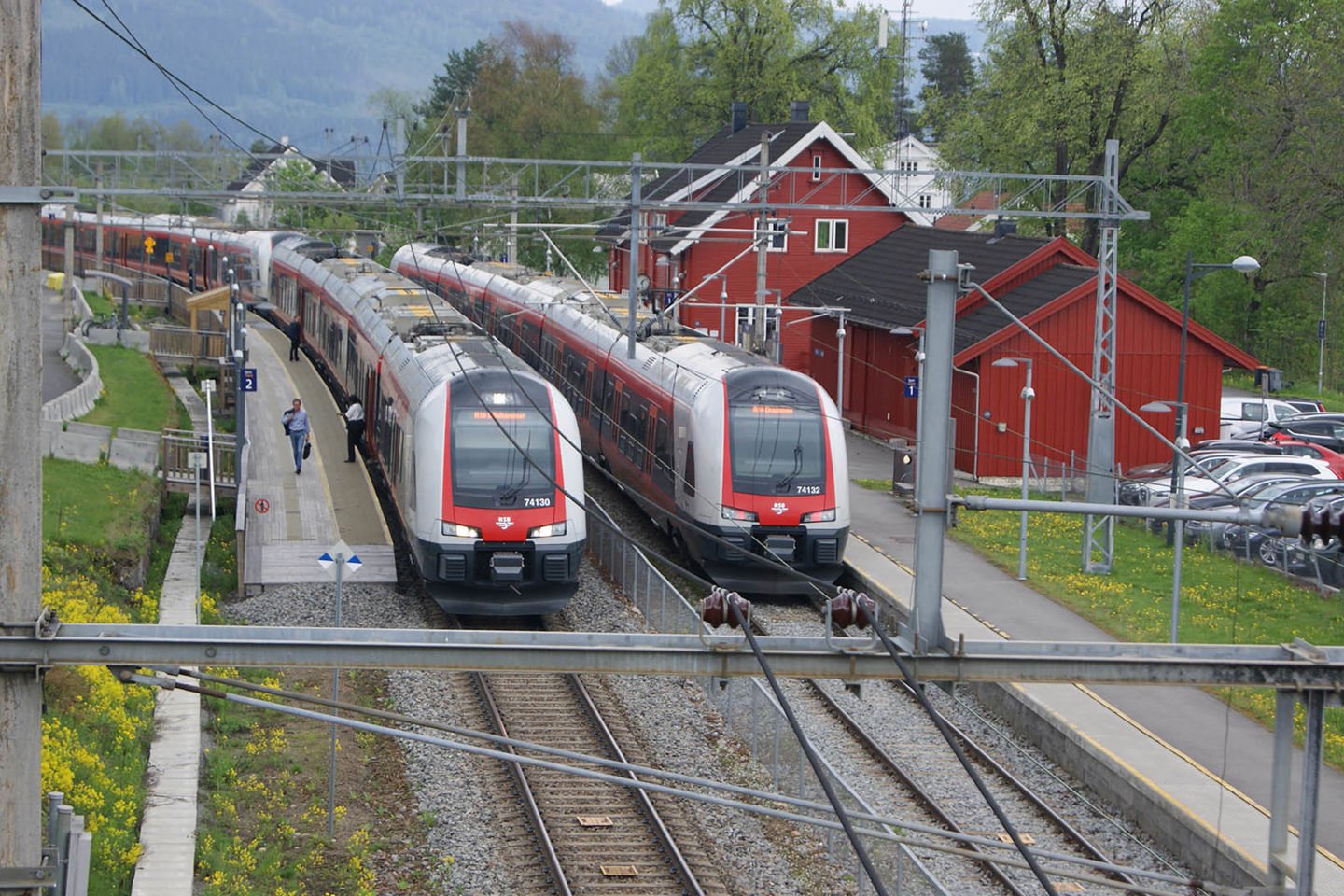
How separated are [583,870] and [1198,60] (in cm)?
4046

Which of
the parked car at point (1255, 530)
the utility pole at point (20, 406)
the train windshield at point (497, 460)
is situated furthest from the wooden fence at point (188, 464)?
the utility pole at point (20, 406)

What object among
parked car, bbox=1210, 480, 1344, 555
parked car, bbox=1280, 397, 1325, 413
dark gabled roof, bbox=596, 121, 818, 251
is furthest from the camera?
dark gabled roof, bbox=596, 121, 818, 251

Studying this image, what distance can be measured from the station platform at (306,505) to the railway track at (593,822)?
395cm

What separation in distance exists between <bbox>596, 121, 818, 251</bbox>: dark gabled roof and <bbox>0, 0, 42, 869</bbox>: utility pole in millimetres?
39825

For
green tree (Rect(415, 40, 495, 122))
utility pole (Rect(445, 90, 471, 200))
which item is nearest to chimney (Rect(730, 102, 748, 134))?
utility pole (Rect(445, 90, 471, 200))

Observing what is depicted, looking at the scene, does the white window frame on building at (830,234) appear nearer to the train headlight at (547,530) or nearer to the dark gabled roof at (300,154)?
the dark gabled roof at (300,154)

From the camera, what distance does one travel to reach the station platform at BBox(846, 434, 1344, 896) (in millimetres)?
13625

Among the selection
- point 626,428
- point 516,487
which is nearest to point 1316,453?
point 626,428

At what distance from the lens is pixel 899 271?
41.4m

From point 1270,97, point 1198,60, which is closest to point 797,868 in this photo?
point 1270,97

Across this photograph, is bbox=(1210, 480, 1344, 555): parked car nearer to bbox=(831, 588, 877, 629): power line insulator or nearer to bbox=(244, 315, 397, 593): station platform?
bbox=(244, 315, 397, 593): station platform

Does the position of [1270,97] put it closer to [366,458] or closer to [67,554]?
[366,458]

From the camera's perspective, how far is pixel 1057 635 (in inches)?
800

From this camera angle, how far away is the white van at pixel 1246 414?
39031 millimetres
